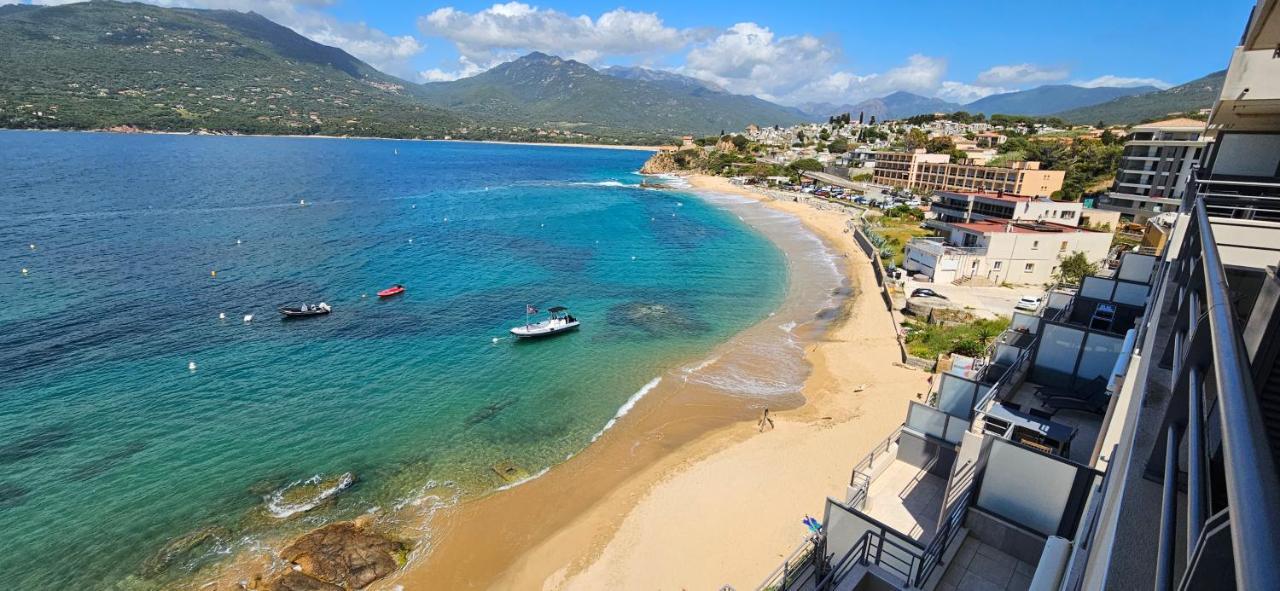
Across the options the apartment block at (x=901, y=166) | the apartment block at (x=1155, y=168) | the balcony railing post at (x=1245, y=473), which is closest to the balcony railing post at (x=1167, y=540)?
the balcony railing post at (x=1245, y=473)

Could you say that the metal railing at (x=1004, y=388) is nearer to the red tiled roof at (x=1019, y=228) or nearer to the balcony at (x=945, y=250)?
the balcony at (x=945, y=250)

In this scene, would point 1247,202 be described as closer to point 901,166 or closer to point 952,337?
point 952,337

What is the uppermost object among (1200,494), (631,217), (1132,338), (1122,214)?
(1200,494)

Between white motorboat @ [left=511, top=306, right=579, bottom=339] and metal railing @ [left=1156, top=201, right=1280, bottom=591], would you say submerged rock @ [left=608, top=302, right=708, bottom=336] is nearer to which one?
white motorboat @ [left=511, top=306, right=579, bottom=339]

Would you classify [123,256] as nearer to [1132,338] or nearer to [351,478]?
[351,478]

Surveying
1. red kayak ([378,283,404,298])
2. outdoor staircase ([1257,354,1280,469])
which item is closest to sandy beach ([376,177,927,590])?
outdoor staircase ([1257,354,1280,469])

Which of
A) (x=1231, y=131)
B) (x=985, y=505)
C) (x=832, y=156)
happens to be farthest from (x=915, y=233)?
(x=832, y=156)

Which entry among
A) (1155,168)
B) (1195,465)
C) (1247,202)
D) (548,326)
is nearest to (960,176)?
(1155,168)

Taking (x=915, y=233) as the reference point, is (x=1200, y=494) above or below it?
above
